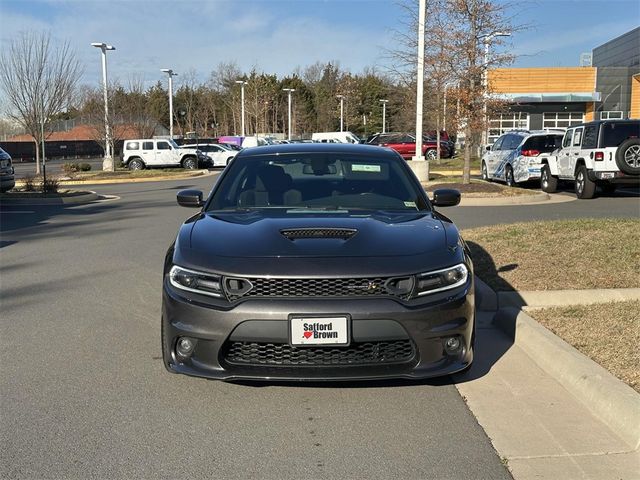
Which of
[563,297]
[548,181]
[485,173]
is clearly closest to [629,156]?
[548,181]

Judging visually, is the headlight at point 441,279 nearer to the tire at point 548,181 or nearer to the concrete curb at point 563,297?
the concrete curb at point 563,297

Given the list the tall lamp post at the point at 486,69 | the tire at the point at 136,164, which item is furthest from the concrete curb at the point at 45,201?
the tire at the point at 136,164

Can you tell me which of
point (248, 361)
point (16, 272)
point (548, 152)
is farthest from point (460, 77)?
point (248, 361)

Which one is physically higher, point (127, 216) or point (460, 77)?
point (460, 77)

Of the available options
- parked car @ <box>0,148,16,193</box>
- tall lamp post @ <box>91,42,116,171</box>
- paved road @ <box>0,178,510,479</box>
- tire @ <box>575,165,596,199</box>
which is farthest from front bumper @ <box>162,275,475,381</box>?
tall lamp post @ <box>91,42,116,171</box>

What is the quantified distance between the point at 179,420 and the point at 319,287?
1.14m

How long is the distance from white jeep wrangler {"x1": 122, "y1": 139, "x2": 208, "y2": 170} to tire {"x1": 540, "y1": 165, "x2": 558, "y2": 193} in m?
21.9

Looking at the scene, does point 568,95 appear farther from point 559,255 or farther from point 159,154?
point 559,255

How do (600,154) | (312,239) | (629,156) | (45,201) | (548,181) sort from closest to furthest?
→ (312,239)
(629,156)
(600,154)
(45,201)
(548,181)

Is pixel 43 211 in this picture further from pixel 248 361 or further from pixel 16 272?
pixel 248 361

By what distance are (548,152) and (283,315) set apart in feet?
57.3

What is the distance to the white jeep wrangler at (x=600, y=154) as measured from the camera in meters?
14.6

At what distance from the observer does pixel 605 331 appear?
4875mm

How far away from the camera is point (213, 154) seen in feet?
129
